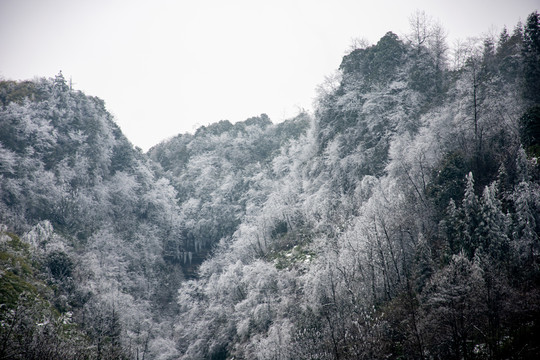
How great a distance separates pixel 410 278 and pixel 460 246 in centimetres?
462

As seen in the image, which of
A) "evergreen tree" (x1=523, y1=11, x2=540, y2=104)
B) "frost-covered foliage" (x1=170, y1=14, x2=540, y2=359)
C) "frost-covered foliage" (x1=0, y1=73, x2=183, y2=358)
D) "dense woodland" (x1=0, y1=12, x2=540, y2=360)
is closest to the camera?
"frost-covered foliage" (x1=170, y1=14, x2=540, y2=359)

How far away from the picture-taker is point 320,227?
124ft

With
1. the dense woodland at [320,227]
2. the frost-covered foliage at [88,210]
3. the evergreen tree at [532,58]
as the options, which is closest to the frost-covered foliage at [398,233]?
the dense woodland at [320,227]

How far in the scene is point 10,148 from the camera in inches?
1889

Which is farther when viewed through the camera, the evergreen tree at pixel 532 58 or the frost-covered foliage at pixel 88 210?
the frost-covered foliage at pixel 88 210

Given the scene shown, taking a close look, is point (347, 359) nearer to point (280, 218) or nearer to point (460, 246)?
point (460, 246)

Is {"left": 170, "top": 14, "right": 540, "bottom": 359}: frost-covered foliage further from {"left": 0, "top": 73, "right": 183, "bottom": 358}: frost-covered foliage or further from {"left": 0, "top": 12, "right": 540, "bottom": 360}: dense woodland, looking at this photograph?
{"left": 0, "top": 73, "right": 183, "bottom": 358}: frost-covered foliage

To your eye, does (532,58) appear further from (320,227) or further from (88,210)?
(88,210)

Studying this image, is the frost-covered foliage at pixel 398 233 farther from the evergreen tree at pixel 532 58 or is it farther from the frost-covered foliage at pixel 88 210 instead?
the frost-covered foliage at pixel 88 210

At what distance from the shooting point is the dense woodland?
19.4m

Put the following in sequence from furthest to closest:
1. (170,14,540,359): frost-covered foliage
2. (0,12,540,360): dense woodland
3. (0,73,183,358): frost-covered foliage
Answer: (0,73,183,358): frost-covered foliage < (0,12,540,360): dense woodland < (170,14,540,359): frost-covered foliage

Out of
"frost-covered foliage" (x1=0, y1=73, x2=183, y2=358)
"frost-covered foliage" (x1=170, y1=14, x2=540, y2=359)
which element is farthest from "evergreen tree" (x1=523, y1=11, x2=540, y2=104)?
"frost-covered foliage" (x1=0, y1=73, x2=183, y2=358)

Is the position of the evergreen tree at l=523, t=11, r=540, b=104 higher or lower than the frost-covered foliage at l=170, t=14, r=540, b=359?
higher

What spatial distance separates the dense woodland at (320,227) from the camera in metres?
19.4
